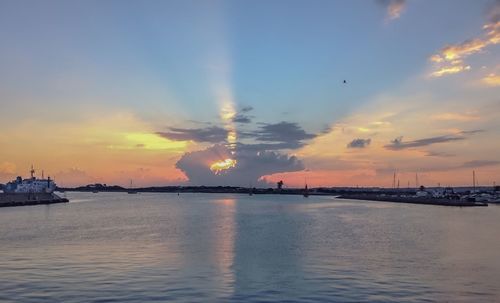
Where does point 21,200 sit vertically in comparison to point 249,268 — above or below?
above

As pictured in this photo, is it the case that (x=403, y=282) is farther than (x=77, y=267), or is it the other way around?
(x=77, y=267)

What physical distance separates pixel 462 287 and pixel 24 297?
22.6 meters

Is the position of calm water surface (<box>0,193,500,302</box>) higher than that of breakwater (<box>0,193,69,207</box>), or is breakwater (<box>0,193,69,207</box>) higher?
breakwater (<box>0,193,69,207</box>)

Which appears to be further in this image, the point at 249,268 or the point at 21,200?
the point at 21,200

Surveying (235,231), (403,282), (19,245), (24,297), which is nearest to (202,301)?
(24,297)

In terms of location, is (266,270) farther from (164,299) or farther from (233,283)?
(164,299)

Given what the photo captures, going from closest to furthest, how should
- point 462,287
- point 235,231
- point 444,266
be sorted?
point 462,287, point 444,266, point 235,231

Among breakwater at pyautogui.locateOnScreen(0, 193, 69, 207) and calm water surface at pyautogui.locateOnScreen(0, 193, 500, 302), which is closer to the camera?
calm water surface at pyautogui.locateOnScreen(0, 193, 500, 302)

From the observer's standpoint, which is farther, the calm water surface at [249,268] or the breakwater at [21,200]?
the breakwater at [21,200]

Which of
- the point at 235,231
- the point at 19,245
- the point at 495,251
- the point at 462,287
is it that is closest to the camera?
the point at 462,287

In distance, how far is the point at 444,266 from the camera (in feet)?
112

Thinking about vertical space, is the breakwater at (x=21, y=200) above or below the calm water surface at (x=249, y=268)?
above

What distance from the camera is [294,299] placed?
23797 millimetres

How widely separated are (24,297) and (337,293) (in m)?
15.3
